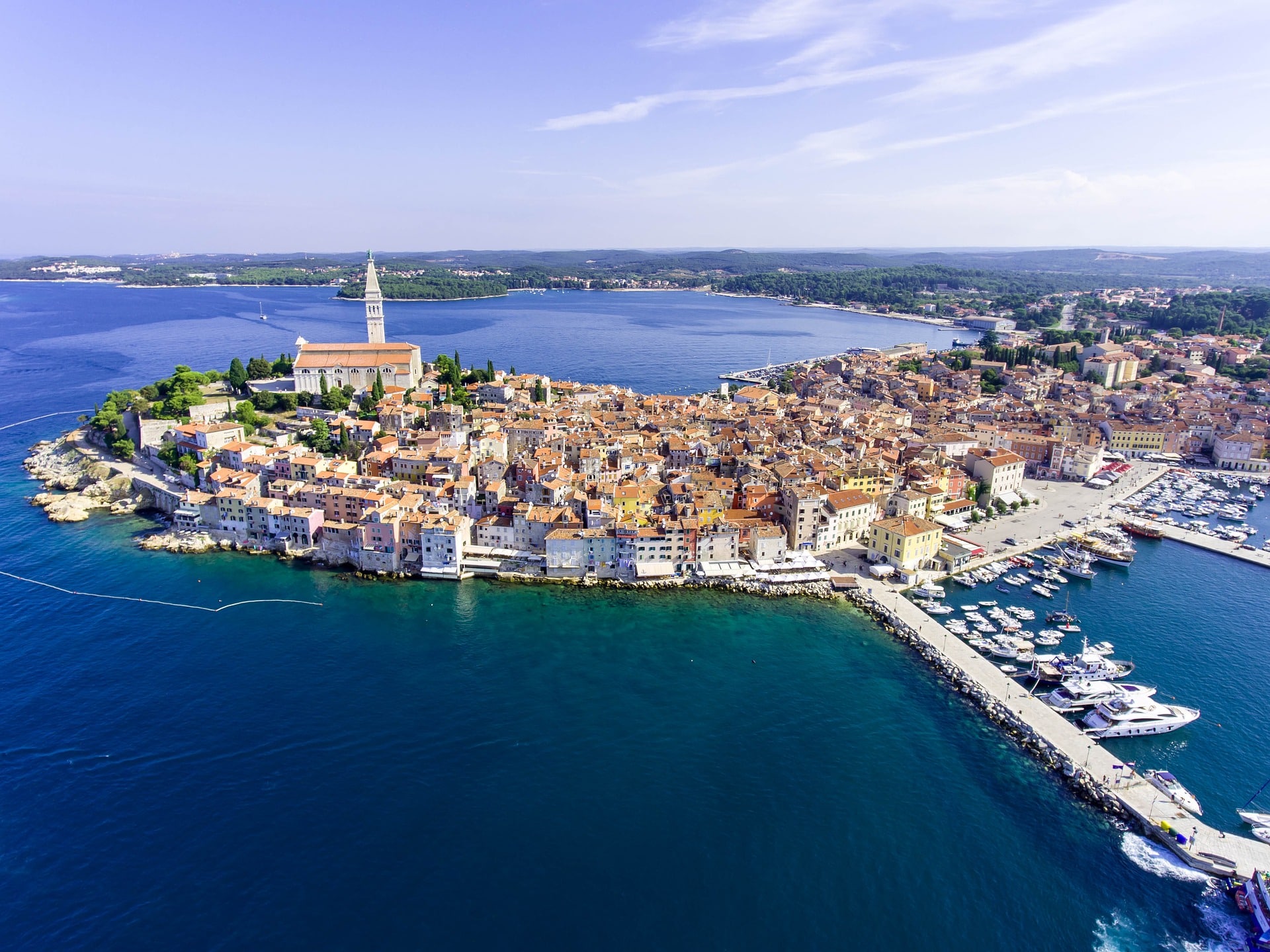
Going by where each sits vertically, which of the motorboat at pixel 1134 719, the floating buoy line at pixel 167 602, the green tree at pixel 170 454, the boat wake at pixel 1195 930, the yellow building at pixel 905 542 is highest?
the green tree at pixel 170 454

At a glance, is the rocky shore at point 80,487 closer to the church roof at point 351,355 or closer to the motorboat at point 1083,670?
the church roof at point 351,355

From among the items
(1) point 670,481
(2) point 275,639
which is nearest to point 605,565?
(1) point 670,481

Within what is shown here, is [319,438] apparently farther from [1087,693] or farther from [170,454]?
[1087,693]

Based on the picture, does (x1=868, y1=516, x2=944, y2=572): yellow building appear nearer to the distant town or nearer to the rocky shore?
the distant town

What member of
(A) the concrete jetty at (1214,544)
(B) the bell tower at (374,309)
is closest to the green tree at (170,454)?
(B) the bell tower at (374,309)

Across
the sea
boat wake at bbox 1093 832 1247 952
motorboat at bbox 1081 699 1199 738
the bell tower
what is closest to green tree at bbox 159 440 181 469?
the sea

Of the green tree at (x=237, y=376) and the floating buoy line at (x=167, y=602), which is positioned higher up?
the green tree at (x=237, y=376)

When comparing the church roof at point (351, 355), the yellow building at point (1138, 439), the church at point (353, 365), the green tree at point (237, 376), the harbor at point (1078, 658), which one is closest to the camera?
the harbor at point (1078, 658)
